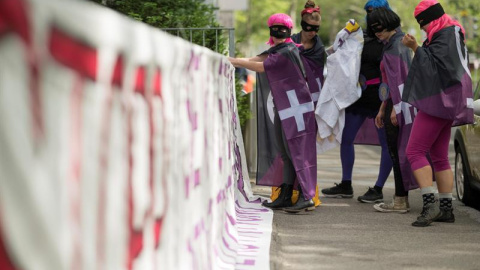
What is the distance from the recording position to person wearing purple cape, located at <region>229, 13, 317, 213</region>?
28.6ft

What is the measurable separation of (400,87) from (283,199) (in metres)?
1.44

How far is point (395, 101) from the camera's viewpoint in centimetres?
888

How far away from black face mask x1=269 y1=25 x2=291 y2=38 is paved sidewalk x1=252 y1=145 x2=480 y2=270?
5.10ft

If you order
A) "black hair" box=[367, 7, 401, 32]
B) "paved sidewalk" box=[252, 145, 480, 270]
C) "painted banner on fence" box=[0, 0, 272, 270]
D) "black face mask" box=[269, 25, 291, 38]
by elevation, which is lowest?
"paved sidewalk" box=[252, 145, 480, 270]

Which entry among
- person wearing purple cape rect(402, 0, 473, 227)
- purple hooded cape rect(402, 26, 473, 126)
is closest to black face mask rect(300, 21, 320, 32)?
person wearing purple cape rect(402, 0, 473, 227)

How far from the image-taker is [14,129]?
90.6 inches

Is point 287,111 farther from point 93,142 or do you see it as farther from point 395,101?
point 93,142

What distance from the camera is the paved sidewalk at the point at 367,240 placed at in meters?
6.31

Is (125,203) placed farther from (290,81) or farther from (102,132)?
(290,81)

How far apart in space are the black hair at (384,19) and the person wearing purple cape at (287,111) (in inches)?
30.0

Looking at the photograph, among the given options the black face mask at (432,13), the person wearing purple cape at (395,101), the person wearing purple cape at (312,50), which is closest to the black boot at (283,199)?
the person wearing purple cape at (312,50)

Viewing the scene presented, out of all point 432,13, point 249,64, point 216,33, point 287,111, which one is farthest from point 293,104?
point 216,33

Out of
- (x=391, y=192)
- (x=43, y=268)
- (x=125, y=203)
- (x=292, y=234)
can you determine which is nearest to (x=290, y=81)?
(x=292, y=234)

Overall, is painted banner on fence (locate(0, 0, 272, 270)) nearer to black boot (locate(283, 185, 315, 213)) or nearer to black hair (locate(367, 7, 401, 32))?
black boot (locate(283, 185, 315, 213))
